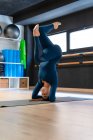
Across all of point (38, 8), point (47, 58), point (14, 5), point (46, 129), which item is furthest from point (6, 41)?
point (46, 129)

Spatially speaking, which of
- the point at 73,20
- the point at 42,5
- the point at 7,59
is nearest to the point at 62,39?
the point at 73,20

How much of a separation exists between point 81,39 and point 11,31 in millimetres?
2052

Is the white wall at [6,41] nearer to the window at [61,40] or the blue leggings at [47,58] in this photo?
the window at [61,40]

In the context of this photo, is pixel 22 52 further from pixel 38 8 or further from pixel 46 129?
pixel 46 129

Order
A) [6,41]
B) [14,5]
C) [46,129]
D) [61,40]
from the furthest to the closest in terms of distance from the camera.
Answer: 1. [6,41]
2. [61,40]
3. [14,5]
4. [46,129]

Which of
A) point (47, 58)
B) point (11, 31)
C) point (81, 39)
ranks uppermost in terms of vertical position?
point (11, 31)

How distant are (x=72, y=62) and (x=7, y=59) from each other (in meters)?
1.95

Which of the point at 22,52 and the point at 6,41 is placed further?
the point at 6,41

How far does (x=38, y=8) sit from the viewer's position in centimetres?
658

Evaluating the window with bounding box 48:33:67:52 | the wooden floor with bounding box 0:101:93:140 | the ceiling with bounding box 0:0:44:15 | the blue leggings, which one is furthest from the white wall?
the wooden floor with bounding box 0:101:93:140

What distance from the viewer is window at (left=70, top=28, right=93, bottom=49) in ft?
20.5

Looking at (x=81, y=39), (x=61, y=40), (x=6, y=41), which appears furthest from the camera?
(x=6, y=41)

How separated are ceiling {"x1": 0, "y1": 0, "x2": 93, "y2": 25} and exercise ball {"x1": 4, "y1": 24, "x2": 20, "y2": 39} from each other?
1.05 ft

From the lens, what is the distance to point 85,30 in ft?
20.9
